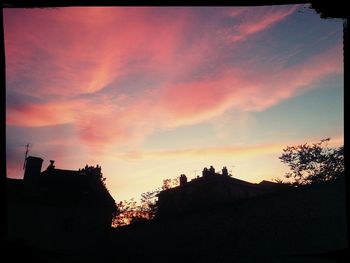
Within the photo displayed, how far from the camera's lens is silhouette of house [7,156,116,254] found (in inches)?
1058

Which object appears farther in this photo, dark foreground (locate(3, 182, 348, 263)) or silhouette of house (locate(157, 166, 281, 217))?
silhouette of house (locate(157, 166, 281, 217))

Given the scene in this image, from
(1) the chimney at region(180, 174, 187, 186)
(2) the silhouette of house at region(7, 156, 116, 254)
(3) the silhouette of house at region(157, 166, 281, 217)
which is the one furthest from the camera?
(1) the chimney at region(180, 174, 187, 186)

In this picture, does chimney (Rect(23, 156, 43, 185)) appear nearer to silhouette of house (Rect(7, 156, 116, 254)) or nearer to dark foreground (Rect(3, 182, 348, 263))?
silhouette of house (Rect(7, 156, 116, 254))

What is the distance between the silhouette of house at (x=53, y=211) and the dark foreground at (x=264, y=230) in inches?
306

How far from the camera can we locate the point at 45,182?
3228cm

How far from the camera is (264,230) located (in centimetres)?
2023

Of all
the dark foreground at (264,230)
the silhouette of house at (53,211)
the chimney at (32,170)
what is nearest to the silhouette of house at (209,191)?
the silhouette of house at (53,211)

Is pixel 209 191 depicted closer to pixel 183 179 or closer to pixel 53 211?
pixel 183 179

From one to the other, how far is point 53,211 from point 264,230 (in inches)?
717

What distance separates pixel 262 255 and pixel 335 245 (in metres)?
4.31

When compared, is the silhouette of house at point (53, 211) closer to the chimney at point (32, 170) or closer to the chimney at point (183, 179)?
the chimney at point (32, 170)

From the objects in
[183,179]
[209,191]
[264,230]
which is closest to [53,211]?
[264,230]

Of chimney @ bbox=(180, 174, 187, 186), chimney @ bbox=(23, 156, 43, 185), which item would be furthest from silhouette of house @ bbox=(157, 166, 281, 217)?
chimney @ bbox=(23, 156, 43, 185)

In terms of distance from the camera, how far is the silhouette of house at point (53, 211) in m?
26.9
